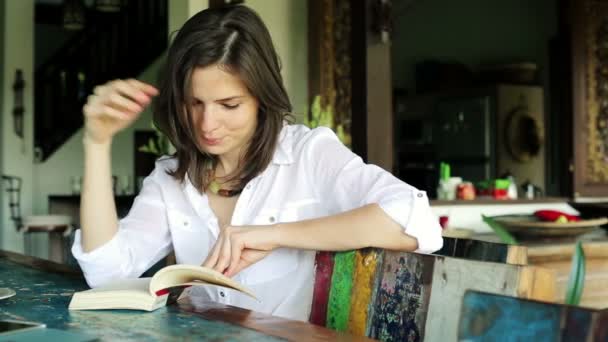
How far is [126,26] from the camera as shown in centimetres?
813

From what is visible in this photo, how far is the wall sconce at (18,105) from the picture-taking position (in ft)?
23.8

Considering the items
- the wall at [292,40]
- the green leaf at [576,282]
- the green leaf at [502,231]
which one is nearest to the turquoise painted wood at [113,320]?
the green leaf at [576,282]

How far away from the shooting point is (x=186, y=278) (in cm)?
141

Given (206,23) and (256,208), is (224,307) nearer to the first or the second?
(256,208)

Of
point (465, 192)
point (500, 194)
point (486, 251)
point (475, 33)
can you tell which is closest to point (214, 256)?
point (486, 251)

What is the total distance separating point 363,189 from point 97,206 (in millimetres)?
585

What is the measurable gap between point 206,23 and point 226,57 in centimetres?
11

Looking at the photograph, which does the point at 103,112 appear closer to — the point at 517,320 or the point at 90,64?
the point at 517,320

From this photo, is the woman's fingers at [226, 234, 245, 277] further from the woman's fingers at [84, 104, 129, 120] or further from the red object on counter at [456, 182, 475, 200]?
the red object on counter at [456, 182, 475, 200]

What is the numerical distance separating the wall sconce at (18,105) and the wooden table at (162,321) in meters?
5.94

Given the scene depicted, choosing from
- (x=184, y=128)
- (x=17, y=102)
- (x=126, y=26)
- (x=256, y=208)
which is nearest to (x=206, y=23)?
(x=184, y=128)

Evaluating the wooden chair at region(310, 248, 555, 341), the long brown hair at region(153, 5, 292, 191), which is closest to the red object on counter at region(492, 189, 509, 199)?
the long brown hair at region(153, 5, 292, 191)

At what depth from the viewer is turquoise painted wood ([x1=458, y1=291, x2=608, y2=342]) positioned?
0.82 meters

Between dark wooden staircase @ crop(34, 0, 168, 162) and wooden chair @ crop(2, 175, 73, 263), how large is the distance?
2.49 feet
